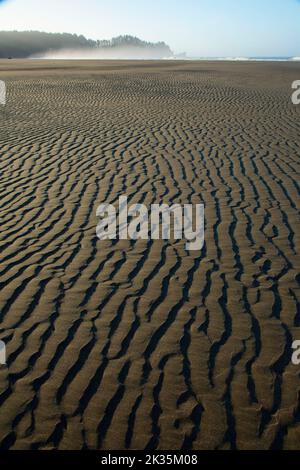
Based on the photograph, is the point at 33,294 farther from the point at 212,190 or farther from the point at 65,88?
the point at 65,88

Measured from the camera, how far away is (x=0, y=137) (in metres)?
12.2

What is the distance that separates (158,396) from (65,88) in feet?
74.3

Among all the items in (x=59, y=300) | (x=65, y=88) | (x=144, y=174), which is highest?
(x=65, y=88)

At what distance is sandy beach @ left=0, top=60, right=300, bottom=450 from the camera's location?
10.7 ft

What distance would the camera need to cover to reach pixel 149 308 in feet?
14.8

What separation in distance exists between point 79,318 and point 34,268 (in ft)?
4.05

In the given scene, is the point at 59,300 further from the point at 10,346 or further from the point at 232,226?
the point at 232,226

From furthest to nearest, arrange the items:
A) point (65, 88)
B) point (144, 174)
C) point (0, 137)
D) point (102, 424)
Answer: point (65, 88) < point (0, 137) < point (144, 174) < point (102, 424)

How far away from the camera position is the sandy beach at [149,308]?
10.7 ft

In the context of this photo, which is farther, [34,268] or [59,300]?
[34,268]

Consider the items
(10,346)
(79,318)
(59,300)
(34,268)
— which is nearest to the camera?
(10,346)
